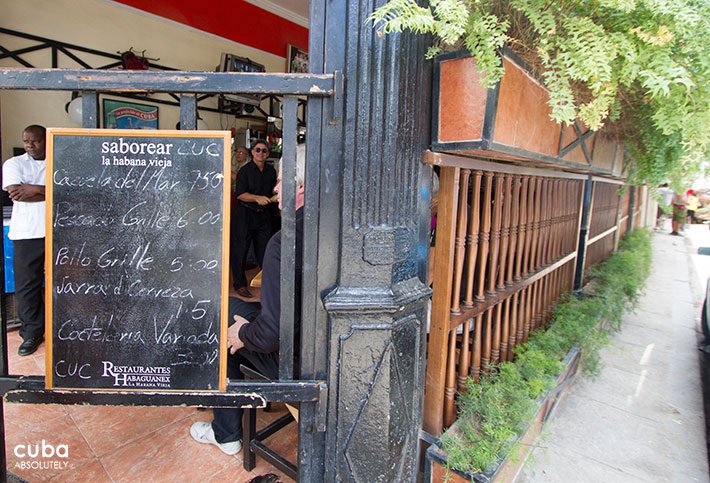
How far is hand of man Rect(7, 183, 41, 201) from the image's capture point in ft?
12.1

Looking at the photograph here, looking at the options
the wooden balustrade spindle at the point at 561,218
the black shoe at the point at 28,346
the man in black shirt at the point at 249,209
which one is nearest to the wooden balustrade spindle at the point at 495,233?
the wooden balustrade spindle at the point at 561,218

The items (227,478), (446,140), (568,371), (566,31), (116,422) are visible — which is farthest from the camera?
(568,371)

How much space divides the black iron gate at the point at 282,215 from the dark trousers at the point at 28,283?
2.50m

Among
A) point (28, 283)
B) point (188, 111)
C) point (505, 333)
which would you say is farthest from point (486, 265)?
point (28, 283)

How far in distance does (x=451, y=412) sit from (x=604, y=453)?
1.27m

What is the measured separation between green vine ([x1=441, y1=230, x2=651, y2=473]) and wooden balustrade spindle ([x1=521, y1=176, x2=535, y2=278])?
562mm

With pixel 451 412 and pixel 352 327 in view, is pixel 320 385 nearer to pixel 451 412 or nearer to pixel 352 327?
pixel 352 327

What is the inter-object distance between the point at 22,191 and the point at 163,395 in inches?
123

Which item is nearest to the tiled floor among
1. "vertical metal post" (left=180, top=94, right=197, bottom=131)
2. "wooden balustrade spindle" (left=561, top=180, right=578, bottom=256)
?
"vertical metal post" (left=180, top=94, right=197, bottom=131)

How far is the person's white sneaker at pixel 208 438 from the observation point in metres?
2.60

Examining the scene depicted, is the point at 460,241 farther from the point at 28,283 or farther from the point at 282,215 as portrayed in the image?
the point at 28,283

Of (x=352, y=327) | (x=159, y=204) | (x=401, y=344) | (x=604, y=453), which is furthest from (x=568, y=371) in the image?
(x=159, y=204)

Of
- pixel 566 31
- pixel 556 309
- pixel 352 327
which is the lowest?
pixel 556 309

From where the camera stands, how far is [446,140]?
72.7 inches
